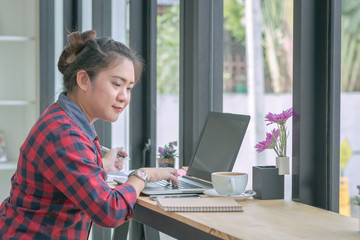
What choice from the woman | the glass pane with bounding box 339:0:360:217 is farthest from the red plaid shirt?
A: the glass pane with bounding box 339:0:360:217

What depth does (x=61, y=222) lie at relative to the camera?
1.72 m

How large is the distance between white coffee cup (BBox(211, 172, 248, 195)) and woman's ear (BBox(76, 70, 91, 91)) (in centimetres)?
50

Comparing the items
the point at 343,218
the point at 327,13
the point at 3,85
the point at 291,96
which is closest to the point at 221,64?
the point at 291,96

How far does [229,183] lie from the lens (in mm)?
1866

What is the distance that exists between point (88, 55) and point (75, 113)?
20 cm

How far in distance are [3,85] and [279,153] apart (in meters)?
2.78

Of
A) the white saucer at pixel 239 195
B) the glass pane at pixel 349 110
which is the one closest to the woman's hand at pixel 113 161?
the white saucer at pixel 239 195

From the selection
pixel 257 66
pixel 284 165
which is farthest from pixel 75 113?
pixel 257 66

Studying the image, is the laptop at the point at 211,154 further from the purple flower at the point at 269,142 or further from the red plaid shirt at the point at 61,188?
the red plaid shirt at the point at 61,188

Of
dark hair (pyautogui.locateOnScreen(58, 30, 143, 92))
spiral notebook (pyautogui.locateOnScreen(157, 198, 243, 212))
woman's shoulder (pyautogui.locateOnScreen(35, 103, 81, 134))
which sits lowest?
spiral notebook (pyautogui.locateOnScreen(157, 198, 243, 212))

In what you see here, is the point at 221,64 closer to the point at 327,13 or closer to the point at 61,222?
the point at 327,13

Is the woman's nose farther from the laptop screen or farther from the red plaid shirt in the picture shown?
the laptop screen

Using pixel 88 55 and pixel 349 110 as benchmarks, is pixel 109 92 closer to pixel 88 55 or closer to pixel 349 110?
pixel 88 55

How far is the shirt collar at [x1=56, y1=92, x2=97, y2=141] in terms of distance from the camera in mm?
1758
